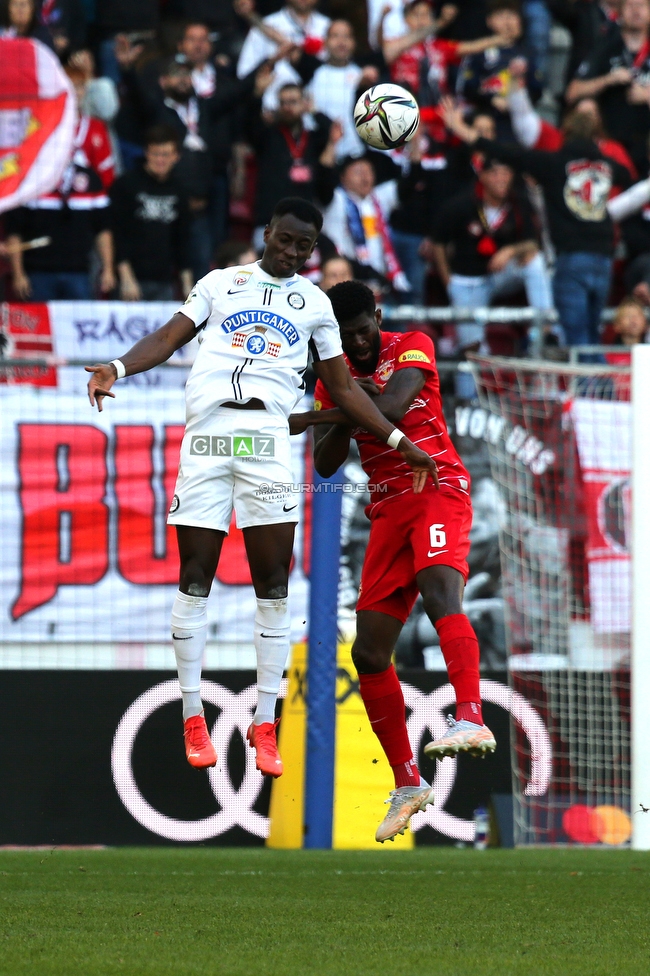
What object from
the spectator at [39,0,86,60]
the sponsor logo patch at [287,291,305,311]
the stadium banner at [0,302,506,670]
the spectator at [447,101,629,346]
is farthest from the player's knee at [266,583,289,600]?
the spectator at [39,0,86,60]

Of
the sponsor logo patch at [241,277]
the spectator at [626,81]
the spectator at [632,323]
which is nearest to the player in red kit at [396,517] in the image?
the sponsor logo patch at [241,277]

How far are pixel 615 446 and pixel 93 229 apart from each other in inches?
186

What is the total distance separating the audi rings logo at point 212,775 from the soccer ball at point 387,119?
12.7ft

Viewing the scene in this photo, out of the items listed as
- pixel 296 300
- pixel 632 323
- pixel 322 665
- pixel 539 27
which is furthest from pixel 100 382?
pixel 539 27

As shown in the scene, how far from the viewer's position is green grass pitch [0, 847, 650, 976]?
4480 mm

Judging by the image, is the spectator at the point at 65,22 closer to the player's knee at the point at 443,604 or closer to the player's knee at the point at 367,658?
the player's knee at the point at 367,658

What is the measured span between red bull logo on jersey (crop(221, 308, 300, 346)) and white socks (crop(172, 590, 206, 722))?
1.30 meters

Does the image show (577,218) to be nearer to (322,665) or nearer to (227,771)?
(322,665)

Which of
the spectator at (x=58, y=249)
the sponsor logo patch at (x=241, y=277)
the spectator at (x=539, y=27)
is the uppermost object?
the spectator at (x=539, y=27)

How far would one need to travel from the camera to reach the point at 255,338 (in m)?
6.69

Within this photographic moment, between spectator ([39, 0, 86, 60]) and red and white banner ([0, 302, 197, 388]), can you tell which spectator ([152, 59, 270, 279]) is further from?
red and white banner ([0, 302, 197, 388])

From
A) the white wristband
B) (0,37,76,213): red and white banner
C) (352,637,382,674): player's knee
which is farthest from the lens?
(0,37,76,213): red and white banner

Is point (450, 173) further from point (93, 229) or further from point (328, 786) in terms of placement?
Result: point (328, 786)

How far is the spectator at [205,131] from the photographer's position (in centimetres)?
1240
